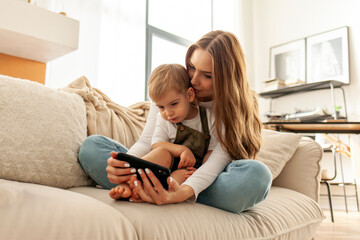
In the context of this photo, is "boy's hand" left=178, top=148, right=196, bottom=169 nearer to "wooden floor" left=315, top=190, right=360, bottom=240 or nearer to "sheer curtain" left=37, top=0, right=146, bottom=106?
"wooden floor" left=315, top=190, right=360, bottom=240

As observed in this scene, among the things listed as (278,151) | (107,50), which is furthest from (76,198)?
(107,50)

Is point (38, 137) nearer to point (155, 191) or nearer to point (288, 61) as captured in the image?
point (155, 191)

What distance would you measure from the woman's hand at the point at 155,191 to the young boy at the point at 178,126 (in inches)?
4.7

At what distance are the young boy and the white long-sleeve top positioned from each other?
0.16 feet

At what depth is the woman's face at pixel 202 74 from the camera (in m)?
1.05

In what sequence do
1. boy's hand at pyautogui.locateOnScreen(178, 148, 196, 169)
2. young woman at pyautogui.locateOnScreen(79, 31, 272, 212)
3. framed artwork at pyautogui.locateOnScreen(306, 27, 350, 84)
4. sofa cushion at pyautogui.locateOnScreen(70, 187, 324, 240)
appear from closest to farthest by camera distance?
sofa cushion at pyautogui.locateOnScreen(70, 187, 324, 240) → young woman at pyautogui.locateOnScreen(79, 31, 272, 212) → boy's hand at pyautogui.locateOnScreen(178, 148, 196, 169) → framed artwork at pyautogui.locateOnScreen(306, 27, 350, 84)

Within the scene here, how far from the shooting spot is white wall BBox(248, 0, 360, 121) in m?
3.15

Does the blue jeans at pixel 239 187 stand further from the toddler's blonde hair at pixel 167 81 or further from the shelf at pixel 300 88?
the shelf at pixel 300 88

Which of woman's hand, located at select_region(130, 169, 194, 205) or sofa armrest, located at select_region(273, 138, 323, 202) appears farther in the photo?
sofa armrest, located at select_region(273, 138, 323, 202)

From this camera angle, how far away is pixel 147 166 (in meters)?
0.77

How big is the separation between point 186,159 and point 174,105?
0.18 meters

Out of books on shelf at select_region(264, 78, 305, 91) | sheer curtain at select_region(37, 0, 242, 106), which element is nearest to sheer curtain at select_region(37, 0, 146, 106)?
sheer curtain at select_region(37, 0, 242, 106)

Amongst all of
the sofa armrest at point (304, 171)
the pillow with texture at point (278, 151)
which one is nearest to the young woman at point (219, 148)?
the pillow with texture at point (278, 151)

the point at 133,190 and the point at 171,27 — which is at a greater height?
the point at 171,27
